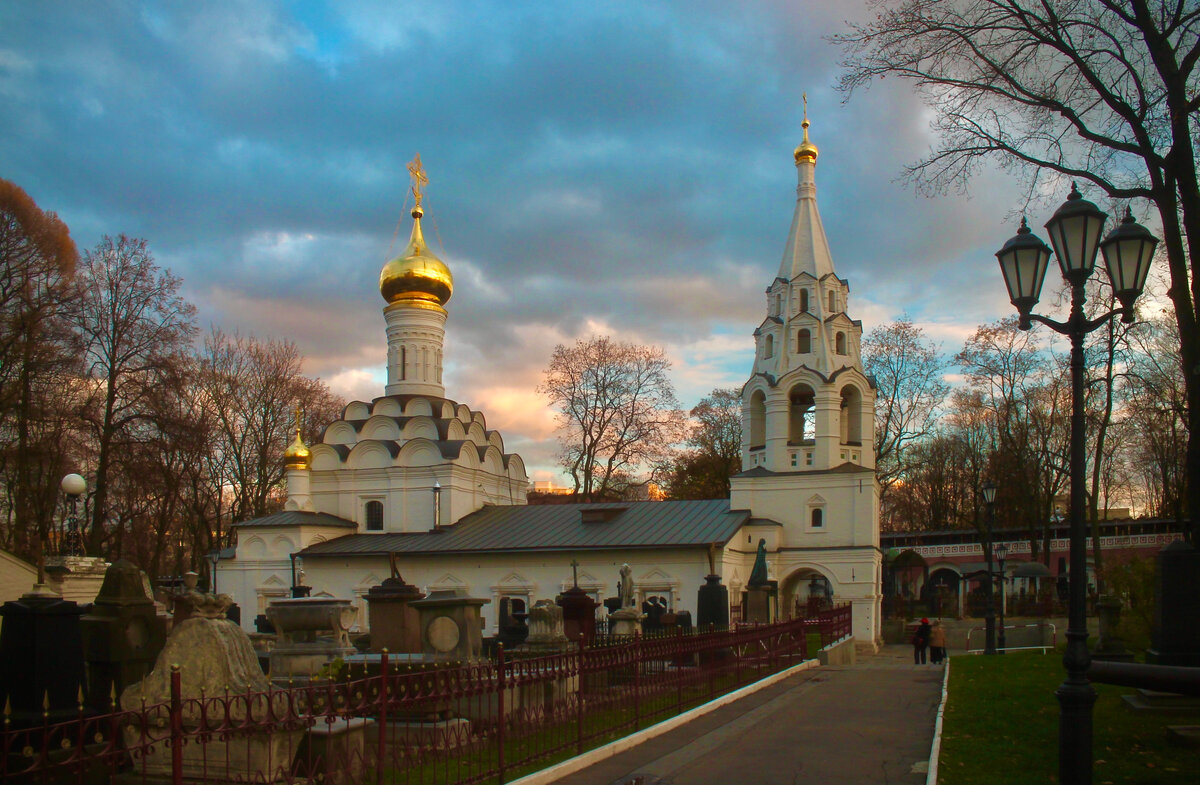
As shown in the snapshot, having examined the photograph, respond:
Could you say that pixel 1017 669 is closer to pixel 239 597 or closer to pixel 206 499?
pixel 239 597

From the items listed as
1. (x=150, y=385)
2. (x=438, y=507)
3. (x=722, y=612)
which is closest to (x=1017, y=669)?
(x=722, y=612)

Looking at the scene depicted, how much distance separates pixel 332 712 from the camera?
5762mm

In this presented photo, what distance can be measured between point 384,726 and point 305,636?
6133 mm

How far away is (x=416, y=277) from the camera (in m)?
36.1

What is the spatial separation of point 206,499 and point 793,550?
935 inches

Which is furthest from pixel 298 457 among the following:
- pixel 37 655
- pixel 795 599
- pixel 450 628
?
pixel 37 655

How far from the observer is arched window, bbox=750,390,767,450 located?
3136 cm

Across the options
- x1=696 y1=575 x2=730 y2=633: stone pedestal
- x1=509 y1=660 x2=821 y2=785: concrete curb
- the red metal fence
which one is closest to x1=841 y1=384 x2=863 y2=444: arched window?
x1=696 y1=575 x2=730 y2=633: stone pedestal

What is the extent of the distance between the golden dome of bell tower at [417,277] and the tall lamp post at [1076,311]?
101 feet

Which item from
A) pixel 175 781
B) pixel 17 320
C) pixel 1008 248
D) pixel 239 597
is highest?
pixel 17 320

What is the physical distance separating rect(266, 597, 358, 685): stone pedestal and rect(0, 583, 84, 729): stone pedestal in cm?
412

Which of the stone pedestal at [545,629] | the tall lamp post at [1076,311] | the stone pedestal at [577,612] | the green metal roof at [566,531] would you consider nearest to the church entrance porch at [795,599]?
the green metal roof at [566,531]

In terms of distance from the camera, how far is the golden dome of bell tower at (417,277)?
36188 mm

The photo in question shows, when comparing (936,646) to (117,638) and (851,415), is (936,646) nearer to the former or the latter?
(851,415)
